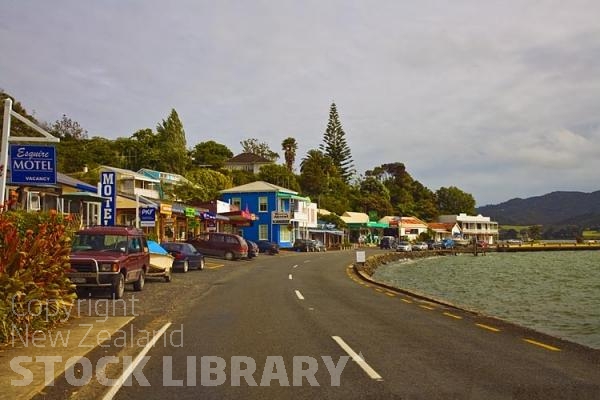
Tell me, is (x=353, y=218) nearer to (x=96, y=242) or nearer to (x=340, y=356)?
(x=96, y=242)

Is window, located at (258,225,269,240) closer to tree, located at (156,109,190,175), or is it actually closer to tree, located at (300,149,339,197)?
tree, located at (156,109,190,175)

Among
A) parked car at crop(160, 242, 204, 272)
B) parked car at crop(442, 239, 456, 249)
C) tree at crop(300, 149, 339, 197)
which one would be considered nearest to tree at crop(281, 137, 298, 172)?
tree at crop(300, 149, 339, 197)

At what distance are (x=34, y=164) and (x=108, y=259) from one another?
3.41 meters

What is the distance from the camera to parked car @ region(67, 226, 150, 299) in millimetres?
16625

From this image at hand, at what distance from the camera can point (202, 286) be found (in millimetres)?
23547

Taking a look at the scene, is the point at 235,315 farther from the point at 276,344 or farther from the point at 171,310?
the point at 276,344

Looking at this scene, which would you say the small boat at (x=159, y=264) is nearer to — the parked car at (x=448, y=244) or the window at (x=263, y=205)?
the window at (x=263, y=205)

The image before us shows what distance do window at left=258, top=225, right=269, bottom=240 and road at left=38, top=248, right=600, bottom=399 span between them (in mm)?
58358

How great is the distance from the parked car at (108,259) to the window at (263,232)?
5462cm

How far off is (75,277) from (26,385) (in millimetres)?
9586

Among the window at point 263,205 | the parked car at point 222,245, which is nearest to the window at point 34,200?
the parked car at point 222,245

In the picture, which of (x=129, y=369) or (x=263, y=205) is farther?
(x=263, y=205)

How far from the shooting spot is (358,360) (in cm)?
889

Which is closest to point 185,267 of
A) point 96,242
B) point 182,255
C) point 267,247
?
point 182,255
